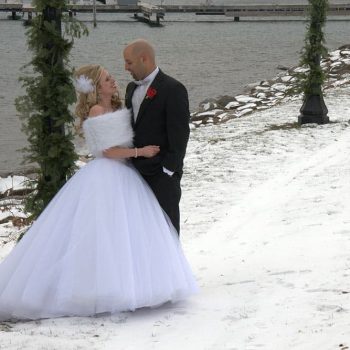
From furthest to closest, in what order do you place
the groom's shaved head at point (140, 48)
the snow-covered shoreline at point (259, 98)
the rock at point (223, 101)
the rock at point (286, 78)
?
the rock at point (286, 78), the rock at point (223, 101), the snow-covered shoreline at point (259, 98), the groom's shaved head at point (140, 48)

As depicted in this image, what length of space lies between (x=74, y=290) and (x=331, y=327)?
178cm

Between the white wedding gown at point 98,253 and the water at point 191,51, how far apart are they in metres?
12.2

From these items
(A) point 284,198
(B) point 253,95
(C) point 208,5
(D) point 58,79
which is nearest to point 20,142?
(B) point 253,95

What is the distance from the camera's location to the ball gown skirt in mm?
5434

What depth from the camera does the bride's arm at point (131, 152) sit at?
5754 mm

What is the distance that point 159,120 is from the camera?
579cm

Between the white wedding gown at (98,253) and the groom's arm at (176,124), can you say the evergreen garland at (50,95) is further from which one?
the groom's arm at (176,124)

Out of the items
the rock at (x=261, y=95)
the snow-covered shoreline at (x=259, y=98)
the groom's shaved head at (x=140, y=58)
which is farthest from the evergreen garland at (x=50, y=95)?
the rock at (x=261, y=95)

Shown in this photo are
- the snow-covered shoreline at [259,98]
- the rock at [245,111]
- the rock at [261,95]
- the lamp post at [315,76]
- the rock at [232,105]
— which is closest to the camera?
the lamp post at [315,76]

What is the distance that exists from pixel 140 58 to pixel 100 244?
4.54ft

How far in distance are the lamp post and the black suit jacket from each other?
9245 mm

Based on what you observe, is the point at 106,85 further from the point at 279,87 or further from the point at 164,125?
the point at 279,87

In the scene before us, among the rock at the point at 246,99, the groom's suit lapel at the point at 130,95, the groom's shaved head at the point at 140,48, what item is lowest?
the rock at the point at 246,99

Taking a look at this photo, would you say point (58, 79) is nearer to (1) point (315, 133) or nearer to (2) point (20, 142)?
(1) point (315, 133)
